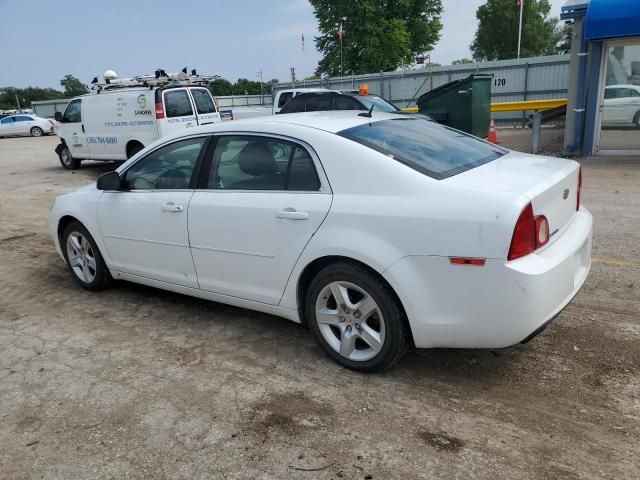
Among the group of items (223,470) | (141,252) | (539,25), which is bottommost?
(223,470)

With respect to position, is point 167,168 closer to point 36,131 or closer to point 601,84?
point 601,84

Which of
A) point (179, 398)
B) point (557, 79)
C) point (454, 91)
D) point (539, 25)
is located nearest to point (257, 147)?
point (179, 398)

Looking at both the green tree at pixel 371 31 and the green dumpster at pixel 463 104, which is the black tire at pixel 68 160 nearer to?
the green dumpster at pixel 463 104

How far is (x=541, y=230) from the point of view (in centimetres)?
282

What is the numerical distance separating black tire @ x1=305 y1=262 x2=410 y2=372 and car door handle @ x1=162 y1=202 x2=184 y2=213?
124 cm

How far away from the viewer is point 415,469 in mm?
2451

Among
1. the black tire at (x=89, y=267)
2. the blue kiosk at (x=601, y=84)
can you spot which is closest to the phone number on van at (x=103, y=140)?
the black tire at (x=89, y=267)

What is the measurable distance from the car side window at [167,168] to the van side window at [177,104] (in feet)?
26.1

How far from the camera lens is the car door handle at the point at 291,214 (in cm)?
324

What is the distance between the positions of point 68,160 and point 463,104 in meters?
10.8

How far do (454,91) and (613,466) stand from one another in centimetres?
1271

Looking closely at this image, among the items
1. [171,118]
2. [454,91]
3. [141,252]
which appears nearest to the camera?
[141,252]

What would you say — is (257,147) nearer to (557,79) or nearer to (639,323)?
(639,323)

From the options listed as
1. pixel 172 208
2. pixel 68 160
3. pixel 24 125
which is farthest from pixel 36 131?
pixel 172 208
